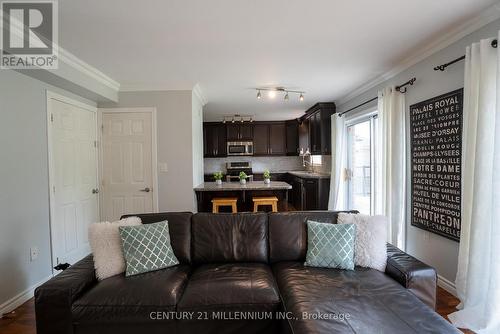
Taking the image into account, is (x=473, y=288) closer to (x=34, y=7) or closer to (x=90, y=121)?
(x=34, y=7)

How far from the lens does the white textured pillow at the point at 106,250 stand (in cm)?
200

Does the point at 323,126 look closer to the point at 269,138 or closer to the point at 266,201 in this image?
the point at 266,201

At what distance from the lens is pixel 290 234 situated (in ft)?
7.69

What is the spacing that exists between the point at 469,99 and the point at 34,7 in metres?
3.35

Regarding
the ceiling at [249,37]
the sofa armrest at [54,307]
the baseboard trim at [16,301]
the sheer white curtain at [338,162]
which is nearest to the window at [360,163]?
the sheer white curtain at [338,162]

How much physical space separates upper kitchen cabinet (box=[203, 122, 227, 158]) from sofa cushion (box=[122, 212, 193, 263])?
5.30 metres

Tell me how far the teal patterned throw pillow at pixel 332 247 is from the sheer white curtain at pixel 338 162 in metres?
3.01

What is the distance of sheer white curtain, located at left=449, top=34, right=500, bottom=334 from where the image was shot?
1949 millimetres

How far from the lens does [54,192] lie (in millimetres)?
3031

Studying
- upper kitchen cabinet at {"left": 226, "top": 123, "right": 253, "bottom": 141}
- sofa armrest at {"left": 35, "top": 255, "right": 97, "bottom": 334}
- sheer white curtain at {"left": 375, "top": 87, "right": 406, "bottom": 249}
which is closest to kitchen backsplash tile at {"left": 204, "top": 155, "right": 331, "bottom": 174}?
upper kitchen cabinet at {"left": 226, "top": 123, "right": 253, "bottom": 141}

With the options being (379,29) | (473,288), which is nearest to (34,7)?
(379,29)

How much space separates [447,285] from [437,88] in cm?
191

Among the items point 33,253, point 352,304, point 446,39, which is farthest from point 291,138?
point 352,304

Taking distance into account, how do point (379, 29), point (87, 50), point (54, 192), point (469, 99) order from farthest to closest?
1. point (54, 192)
2. point (87, 50)
3. point (379, 29)
4. point (469, 99)
